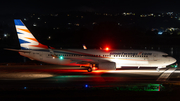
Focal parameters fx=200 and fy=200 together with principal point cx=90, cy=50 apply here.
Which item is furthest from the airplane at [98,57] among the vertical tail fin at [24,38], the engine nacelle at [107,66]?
the engine nacelle at [107,66]

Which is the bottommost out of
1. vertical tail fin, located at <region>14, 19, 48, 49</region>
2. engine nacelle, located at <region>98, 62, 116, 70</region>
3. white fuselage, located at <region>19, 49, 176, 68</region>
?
engine nacelle, located at <region>98, 62, 116, 70</region>

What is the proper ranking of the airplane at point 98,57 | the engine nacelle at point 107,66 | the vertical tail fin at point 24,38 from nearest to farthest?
the engine nacelle at point 107,66
the airplane at point 98,57
the vertical tail fin at point 24,38

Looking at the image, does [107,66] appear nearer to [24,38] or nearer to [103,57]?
Answer: [103,57]

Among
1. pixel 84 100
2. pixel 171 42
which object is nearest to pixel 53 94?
pixel 84 100

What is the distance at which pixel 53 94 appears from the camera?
542 inches

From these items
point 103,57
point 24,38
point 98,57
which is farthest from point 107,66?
point 24,38

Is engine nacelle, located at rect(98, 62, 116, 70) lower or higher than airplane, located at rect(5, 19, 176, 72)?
lower

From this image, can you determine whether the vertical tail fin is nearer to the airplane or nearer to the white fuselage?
the airplane

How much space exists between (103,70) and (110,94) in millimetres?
14737

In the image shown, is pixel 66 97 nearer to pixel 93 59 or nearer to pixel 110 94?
pixel 110 94

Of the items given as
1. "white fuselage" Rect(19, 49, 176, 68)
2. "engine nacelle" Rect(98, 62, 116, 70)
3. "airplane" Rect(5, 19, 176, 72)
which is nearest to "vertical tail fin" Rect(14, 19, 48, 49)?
"airplane" Rect(5, 19, 176, 72)

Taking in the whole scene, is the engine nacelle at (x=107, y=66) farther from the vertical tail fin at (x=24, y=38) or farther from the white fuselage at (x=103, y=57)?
the vertical tail fin at (x=24, y=38)

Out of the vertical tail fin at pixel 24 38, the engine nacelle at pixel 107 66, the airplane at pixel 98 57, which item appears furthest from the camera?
the vertical tail fin at pixel 24 38

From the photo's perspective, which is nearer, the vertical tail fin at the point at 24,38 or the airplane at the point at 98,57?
the airplane at the point at 98,57
